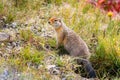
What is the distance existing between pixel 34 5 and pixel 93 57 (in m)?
1.78

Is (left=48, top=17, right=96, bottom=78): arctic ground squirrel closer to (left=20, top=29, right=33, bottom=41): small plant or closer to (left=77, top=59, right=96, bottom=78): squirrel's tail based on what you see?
(left=77, top=59, right=96, bottom=78): squirrel's tail

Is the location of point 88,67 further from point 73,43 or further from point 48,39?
point 48,39

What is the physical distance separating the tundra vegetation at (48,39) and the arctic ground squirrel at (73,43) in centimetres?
15

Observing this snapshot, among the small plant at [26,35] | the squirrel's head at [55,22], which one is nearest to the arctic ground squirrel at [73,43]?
the squirrel's head at [55,22]

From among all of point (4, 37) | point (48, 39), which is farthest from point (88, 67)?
point (4, 37)

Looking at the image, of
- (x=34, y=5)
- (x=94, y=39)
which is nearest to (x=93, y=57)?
(x=94, y=39)

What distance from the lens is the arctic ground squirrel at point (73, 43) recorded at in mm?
6280

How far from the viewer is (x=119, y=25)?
7.73 m

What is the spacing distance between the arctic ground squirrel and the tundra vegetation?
0.15m

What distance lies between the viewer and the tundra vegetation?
5859mm

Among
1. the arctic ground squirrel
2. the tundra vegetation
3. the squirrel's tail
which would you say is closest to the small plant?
the tundra vegetation

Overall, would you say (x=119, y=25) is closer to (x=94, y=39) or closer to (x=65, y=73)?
(x=94, y=39)

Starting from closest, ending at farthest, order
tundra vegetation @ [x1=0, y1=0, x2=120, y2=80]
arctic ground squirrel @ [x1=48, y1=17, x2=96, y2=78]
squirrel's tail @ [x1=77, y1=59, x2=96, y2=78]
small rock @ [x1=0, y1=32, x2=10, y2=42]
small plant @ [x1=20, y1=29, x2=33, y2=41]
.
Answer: tundra vegetation @ [x1=0, y1=0, x2=120, y2=80], squirrel's tail @ [x1=77, y1=59, x2=96, y2=78], arctic ground squirrel @ [x1=48, y1=17, x2=96, y2=78], small rock @ [x1=0, y1=32, x2=10, y2=42], small plant @ [x1=20, y1=29, x2=33, y2=41]

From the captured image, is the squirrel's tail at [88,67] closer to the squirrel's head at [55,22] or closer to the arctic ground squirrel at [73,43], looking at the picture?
the arctic ground squirrel at [73,43]
